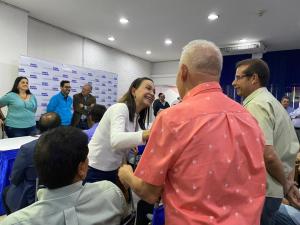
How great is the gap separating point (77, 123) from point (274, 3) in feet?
14.4

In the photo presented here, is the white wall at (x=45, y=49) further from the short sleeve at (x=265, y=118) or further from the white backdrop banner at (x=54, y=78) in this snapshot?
the short sleeve at (x=265, y=118)

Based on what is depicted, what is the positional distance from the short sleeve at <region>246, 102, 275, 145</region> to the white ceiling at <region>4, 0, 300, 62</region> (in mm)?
3480

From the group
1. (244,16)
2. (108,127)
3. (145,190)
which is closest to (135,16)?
(244,16)

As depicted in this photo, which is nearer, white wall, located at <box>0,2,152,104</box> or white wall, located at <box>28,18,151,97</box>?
white wall, located at <box>0,2,152,104</box>

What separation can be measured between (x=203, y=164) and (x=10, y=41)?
5.13 m

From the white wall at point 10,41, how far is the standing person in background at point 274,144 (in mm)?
4665

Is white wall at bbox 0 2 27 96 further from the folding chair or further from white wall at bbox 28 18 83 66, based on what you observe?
the folding chair

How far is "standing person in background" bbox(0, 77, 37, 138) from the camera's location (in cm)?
395

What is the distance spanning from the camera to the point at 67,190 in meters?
0.90

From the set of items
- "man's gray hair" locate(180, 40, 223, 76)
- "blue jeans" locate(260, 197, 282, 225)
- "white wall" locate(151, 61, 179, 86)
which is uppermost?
"white wall" locate(151, 61, 179, 86)

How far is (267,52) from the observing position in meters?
7.99

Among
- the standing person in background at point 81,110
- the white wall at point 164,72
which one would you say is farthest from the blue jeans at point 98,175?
the white wall at point 164,72

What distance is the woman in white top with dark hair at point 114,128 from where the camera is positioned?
152cm

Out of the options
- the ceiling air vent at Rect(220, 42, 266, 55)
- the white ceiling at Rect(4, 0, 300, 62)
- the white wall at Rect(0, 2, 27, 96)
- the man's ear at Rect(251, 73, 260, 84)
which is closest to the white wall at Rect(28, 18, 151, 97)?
the white ceiling at Rect(4, 0, 300, 62)
